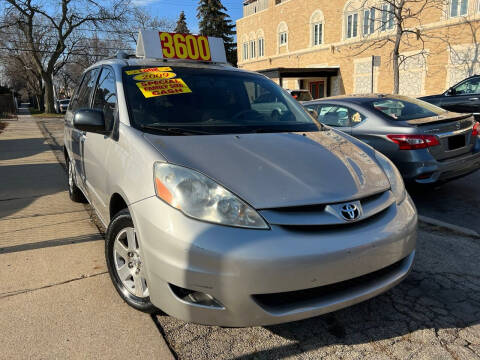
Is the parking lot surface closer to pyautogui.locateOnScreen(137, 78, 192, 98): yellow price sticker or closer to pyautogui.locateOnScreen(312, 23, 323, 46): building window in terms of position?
pyautogui.locateOnScreen(137, 78, 192, 98): yellow price sticker


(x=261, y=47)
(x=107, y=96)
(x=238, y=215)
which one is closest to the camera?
(x=238, y=215)

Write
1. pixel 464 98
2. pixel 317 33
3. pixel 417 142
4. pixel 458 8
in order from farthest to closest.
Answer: pixel 317 33
pixel 458 8
pixel 464 98
pixel 417 142

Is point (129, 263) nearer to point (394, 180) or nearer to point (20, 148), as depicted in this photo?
point (394, 180)

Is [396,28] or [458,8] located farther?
[396,28]

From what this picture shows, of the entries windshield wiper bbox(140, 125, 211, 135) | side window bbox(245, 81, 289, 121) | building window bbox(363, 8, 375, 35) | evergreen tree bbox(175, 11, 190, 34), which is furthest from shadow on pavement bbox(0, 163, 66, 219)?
evergreen tree bbox(175, 11, 190, 34)

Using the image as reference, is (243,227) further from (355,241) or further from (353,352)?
(353,352)

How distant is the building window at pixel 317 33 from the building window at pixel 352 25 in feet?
8.71

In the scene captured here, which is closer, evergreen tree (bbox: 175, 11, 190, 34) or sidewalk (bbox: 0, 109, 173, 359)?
sidewalk (bbox: 0, 109, 173, 359)

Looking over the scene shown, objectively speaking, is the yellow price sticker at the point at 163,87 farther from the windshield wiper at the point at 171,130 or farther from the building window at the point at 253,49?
the building window at the point at 253,49

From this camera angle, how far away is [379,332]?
2273mm

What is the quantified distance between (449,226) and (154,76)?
3318 mm

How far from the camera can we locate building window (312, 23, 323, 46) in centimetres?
2781

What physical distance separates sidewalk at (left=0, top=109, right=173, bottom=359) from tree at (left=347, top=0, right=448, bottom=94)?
17.1 meters

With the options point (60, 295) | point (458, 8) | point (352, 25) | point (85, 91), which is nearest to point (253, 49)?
point (352, 25)
